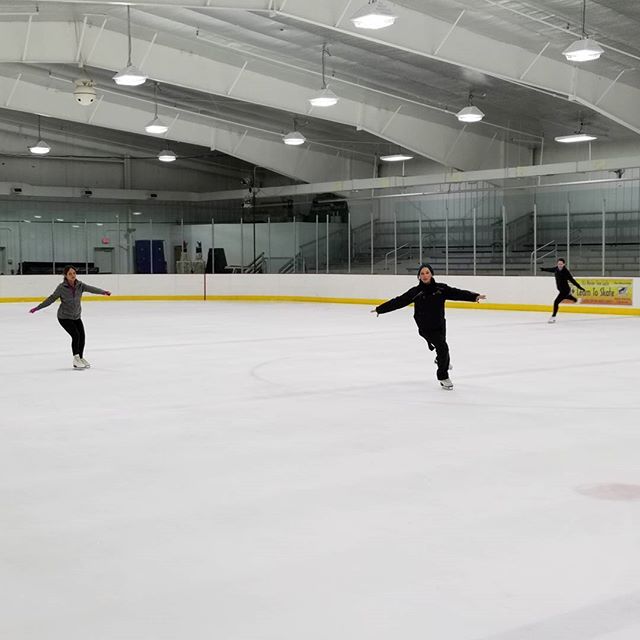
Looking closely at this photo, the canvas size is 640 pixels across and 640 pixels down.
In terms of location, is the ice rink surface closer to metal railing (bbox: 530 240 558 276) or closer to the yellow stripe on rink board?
the yellow stripe on rink board

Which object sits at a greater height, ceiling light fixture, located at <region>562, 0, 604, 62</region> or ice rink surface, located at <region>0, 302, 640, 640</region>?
ceiling light fixture, located at <region>562, 0, 604, 62</region>

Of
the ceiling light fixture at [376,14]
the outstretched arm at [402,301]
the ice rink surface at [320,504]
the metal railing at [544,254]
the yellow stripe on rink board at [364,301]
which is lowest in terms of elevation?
the ice rink surface at [320,504]

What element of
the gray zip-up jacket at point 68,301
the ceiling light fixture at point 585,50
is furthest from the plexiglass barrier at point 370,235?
the gray zip-up jacket at point 68,301

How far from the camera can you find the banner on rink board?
906 inches

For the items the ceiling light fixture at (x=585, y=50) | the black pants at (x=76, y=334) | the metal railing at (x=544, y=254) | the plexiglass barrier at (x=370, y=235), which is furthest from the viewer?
the plexiglass barrier at (x=370, y=235)

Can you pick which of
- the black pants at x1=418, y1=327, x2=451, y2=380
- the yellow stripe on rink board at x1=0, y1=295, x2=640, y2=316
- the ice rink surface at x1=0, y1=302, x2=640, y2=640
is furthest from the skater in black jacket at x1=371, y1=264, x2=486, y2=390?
the yellow stripe on rink board at x1=0, y1=295, x2=640, y2=316

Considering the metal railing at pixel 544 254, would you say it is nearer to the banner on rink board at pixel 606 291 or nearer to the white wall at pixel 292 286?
the white wall at pixel 292 286

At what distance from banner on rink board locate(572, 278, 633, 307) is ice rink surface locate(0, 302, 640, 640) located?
11.9 meters

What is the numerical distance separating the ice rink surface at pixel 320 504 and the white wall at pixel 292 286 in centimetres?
1338

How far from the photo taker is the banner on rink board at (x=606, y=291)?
23.0 metres

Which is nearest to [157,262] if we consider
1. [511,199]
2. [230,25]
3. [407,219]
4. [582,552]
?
[407,219]

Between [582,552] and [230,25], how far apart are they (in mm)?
16249

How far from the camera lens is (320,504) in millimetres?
5211

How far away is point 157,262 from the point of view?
33844 mm
